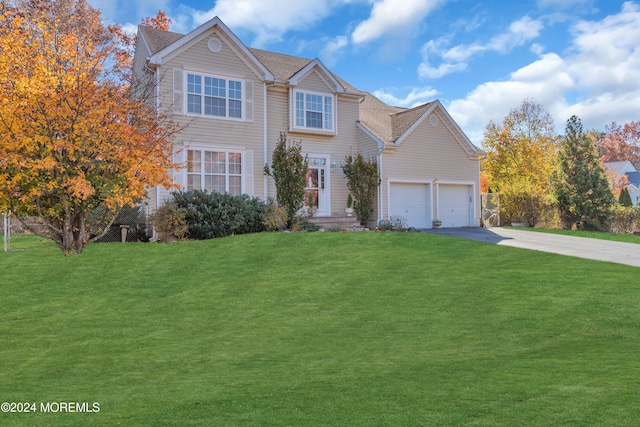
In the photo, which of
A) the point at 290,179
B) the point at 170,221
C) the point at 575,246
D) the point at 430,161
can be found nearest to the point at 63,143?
the point at 170,221

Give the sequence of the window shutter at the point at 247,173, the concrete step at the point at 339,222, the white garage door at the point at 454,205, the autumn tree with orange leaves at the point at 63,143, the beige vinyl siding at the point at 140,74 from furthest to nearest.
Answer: the white garage door at the point at 454,205
the concrete step at the point at 339,222
the window shutter at the point at 247,173
the beige vinyl siding at the point at 140,74
the autumn tree with orange leaves at the point at 63,143

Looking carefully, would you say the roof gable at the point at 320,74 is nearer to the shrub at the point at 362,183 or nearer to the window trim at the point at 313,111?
the window trim at the point at 313,111

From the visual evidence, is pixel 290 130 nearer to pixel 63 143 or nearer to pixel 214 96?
pixel 214 96

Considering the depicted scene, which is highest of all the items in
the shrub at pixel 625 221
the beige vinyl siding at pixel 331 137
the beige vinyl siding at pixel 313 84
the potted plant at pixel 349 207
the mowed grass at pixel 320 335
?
the beige vinyl siding at pixel 313 84

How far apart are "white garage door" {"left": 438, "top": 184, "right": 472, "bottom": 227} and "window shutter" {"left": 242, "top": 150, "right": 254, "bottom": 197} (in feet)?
33.7

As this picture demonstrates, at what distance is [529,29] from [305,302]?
16195mm

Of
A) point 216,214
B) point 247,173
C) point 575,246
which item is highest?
point 247,173

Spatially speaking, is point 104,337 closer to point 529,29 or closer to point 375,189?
point 375,189

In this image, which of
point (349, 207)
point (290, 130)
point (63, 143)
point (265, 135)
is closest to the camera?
point (63, 143)

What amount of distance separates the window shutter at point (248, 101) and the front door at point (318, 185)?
11.5 ft

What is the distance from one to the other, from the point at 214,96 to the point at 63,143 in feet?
26.1

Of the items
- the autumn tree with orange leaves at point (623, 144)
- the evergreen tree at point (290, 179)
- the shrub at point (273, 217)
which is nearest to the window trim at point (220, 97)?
the evergreen tree at point (290, 179)

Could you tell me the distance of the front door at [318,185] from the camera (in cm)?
2180

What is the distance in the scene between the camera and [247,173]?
1998 centimetres
